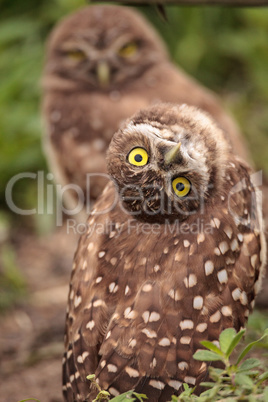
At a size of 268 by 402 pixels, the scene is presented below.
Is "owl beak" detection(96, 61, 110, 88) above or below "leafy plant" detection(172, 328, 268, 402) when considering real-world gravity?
above

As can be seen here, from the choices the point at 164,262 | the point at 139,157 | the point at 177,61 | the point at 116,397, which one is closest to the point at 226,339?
the point at 116,397

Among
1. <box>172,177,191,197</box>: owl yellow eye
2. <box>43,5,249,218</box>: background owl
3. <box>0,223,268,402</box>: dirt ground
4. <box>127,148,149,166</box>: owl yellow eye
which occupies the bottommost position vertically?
<box>0,223,268,402</box>: dirt ground

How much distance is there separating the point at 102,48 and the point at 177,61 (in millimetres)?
2351

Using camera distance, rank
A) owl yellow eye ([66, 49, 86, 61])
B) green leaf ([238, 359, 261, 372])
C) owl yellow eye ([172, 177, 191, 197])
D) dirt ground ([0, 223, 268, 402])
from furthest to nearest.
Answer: owl yellow eye ([66, 49, 86, 61])
dirt ground ([0, 223, 268, 402])
owl yellow eye ([172, 177, 191, 197])
green leaf ([238, 359, 261, 372])

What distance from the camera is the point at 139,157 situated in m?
2.74

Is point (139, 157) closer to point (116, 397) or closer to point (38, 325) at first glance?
point (116, 397)

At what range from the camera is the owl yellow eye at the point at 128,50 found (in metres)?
5.33

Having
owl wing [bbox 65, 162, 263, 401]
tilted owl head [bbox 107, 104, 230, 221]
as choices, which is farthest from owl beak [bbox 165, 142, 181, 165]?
owl wing [bbox 65, 162, 263, 401]

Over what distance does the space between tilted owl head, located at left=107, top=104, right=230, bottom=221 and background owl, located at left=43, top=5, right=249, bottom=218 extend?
76.9 inches

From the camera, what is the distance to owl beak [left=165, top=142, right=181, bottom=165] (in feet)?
8.67

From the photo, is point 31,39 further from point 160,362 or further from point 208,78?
point 160,362

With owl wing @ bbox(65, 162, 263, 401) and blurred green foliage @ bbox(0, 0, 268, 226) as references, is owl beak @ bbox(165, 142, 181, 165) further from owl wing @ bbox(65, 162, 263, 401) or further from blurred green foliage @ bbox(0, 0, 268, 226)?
blurred green foliage @ bbox(0, 0, 268, 226)

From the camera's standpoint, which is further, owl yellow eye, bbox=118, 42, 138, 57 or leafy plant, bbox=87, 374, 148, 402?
owl yellow eye, bbox=118, 42, 138, 57

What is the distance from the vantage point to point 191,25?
751 centimetres
